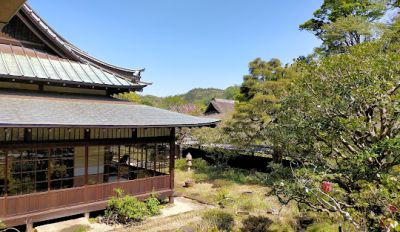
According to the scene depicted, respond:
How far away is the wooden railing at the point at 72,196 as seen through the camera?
9.95 m

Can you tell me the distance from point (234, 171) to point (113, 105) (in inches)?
412

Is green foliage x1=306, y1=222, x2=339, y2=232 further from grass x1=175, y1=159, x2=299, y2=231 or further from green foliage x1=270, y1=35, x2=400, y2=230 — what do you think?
green foliage x1=270, y1=35, x2=400, y2=230

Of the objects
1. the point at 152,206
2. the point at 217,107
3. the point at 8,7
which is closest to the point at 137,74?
the point at 152,206

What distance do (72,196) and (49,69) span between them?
5282 mm

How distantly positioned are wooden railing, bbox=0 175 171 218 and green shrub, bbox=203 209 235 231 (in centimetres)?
260

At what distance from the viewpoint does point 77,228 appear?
10.7 m

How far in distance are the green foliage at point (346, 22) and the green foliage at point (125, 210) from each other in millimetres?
19843

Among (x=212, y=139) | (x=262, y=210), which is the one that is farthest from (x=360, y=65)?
(x=212, y=139)

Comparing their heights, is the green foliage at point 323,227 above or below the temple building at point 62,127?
below

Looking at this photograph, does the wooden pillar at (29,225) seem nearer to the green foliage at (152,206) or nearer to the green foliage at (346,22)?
the green foliage at (152,206)

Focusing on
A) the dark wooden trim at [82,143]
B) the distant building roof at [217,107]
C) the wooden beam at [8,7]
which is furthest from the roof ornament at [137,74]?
the distant building roof at [217,107]

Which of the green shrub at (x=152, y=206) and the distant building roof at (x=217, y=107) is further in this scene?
the distant building roof at (x=217, y=107)

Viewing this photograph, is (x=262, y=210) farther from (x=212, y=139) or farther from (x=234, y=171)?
(x=212, y=139)

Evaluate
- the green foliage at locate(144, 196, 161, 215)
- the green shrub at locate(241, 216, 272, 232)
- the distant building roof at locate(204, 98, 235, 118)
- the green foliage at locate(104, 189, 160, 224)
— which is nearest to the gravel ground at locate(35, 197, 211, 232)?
the green foliage at locate(144, 196, 161, 215)
